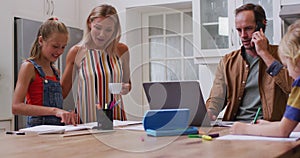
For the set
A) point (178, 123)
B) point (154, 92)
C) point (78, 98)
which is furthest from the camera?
point (78, 98)

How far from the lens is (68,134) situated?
1.60 metres

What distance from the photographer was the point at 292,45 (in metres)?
1.42

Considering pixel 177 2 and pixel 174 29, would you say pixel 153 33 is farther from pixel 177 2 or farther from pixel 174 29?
pixel 177 2

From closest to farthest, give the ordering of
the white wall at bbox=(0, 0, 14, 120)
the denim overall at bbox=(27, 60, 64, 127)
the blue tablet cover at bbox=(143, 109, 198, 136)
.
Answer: the blue tablet cover at bbox=(143, 109, 198, 136)
the denim overall at bbox=(27, 60, 64, 127)
the white wall at bbox=(0, 0, 14, 120)

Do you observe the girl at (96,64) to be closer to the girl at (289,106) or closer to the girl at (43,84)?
the girl at (43,84)

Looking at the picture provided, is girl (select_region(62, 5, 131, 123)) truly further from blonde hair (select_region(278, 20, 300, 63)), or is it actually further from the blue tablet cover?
blonde hair (select_region(278, 20, 300, 63))

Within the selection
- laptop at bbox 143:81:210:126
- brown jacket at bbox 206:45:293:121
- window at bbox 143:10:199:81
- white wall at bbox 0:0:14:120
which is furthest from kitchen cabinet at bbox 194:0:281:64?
laptop at bbox 143:81:210:126

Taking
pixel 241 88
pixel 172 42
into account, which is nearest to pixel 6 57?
pixel 172 42

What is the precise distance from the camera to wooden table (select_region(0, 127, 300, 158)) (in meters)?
1.10

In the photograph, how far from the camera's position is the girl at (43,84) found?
189 centimetres

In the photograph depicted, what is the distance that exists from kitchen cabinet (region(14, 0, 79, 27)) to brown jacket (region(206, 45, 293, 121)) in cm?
213

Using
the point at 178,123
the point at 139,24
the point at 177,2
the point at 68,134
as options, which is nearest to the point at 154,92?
the point at 178,123

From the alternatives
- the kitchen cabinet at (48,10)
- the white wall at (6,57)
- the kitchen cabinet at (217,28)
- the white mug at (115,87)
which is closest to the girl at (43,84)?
the white mug at (115,87)

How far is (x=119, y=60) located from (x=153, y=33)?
2.26 metres
